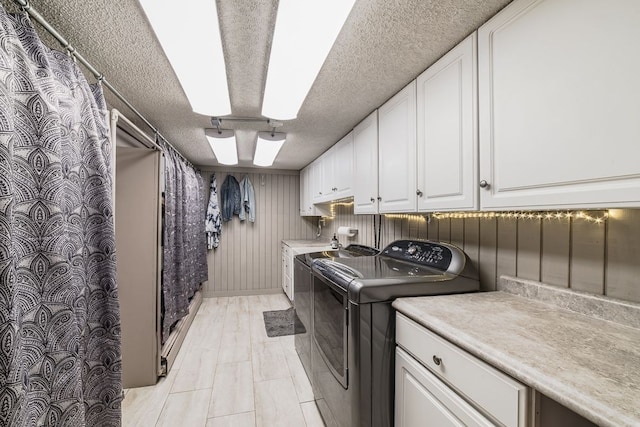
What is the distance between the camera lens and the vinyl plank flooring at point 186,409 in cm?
176

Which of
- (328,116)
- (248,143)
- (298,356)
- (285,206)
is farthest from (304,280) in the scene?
(285,206)

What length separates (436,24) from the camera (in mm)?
1171

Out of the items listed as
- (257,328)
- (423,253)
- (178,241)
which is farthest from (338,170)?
(257,328)

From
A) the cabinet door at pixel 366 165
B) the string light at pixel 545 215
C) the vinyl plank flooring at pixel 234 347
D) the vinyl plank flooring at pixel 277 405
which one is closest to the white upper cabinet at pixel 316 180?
the cabinet door at pixel 366 165

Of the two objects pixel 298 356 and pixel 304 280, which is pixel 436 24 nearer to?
pixel 304 280

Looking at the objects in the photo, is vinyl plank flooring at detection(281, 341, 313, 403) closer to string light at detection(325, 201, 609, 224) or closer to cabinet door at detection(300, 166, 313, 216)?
string light at detection(325, 201, 609, 224)

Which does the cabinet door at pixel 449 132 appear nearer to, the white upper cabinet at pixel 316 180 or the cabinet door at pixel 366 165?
the cabinet door at pixel 366 165

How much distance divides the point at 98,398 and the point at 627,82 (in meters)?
2.15

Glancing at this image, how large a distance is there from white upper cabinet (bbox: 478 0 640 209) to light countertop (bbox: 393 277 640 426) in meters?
0.41

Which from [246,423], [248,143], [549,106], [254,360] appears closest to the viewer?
[549,106]

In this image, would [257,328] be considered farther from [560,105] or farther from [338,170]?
[560,105]

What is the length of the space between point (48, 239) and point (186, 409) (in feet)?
5.16

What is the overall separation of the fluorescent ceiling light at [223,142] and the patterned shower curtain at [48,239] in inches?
48.1

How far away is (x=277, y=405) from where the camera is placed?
1937mm
